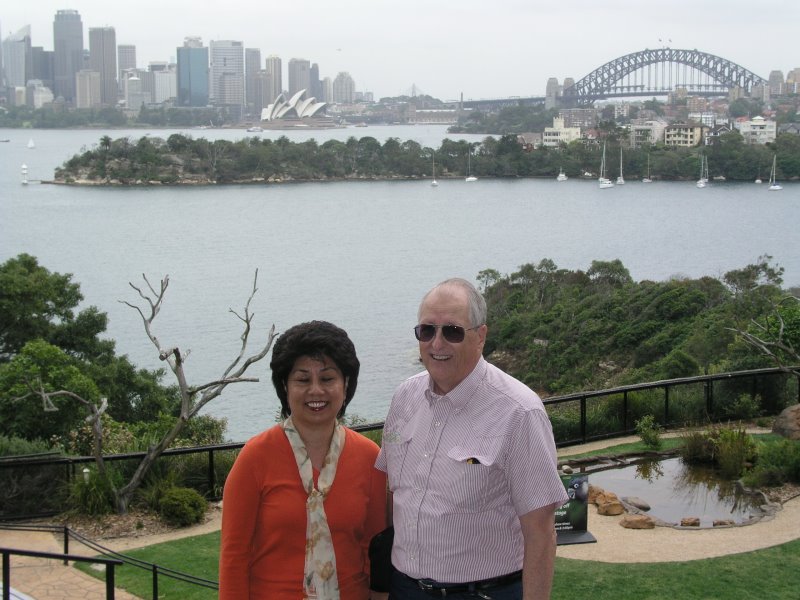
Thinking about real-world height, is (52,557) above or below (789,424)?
above

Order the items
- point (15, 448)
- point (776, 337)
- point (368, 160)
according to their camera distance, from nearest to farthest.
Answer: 1. point (15, 448)
2. point (776, 337)
3. point (368, 160)

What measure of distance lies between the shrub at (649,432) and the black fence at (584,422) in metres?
0.36

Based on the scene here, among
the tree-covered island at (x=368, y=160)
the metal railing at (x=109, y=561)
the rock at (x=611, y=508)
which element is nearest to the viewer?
the metal railing at (x=109, y=561)

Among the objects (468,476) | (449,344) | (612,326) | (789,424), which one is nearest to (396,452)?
(468,476)

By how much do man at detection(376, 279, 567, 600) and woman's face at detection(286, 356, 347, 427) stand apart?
0.78 ft

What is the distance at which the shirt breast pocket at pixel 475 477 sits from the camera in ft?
11.0

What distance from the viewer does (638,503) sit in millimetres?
9758

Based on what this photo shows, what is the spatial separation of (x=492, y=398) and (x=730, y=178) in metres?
142

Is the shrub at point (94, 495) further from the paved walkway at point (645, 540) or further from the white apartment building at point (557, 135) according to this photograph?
the white apartment building at point (557, 135)

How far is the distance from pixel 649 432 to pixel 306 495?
8.50 metres

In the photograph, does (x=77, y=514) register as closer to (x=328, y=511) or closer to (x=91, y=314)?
(x=328, y=511)

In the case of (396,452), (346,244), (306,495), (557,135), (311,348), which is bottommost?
(346,244)

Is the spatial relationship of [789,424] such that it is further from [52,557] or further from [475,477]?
[475,477]

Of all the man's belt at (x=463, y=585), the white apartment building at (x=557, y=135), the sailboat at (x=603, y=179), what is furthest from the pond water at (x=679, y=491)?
the white apartment building at (x=557, y=135)
